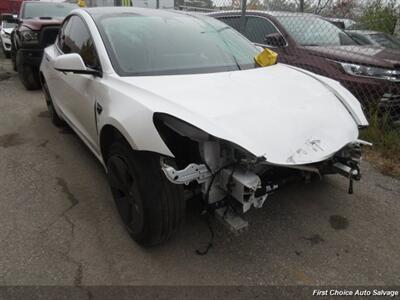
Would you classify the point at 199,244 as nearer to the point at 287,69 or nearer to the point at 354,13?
the point at 287,69

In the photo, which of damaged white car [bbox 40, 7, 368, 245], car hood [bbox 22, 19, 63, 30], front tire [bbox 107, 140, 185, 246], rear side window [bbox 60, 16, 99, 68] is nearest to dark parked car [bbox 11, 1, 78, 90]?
car hood [bbox 22, 19, 63, 30]

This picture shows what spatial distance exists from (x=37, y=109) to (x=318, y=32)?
183 inches

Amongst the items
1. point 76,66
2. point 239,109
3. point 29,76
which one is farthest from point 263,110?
point 29,76

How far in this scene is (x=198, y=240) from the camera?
97.0 inches

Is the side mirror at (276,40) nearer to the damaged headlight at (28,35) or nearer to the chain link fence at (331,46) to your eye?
the chain link fence at (331,46)

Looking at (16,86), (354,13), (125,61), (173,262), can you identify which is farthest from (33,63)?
(354,13)

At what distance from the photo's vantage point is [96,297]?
6.61 feet

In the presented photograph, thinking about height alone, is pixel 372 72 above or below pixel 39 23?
below

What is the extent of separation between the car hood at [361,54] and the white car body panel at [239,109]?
72.0 inches

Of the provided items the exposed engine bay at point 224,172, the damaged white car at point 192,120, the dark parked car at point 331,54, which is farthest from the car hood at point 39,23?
the exposed engine bay at point 224,172

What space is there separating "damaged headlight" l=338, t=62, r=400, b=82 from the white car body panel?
1.71 meters

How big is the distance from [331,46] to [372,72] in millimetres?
934

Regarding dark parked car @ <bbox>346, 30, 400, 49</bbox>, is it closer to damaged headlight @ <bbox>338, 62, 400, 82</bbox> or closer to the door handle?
damaged headlight @ <bbox>338, 62, 400, 82</bbox>

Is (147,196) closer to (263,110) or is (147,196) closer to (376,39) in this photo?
(263,110)
